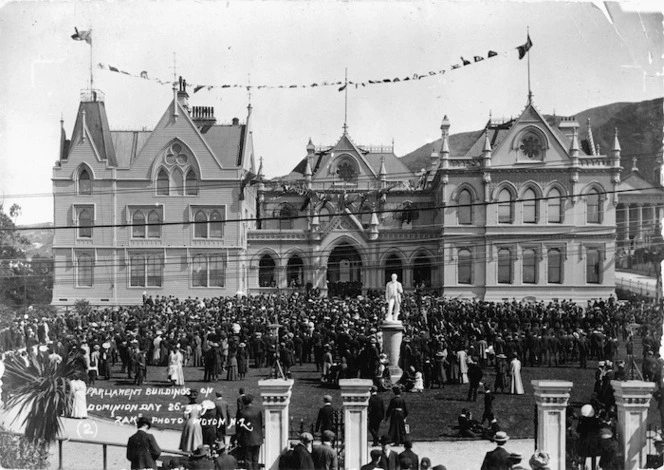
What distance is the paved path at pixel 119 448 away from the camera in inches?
543

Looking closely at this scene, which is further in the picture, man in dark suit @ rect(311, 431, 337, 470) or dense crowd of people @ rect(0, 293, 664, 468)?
dense crowd of people @ rect(0, 293, 664, 468)

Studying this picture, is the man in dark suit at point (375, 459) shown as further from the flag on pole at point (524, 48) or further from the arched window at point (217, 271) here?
the flag on pole at point (524, 48)

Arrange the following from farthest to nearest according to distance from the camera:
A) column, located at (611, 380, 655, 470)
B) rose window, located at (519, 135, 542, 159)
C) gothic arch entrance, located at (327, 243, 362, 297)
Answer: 1. gothic arch entrance, located at (327, 243, 362, 297)
2. rose window, located at (519, 135, 542, 159)
3. column, located at (611, 380, 655, 470)

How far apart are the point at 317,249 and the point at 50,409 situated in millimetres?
12639

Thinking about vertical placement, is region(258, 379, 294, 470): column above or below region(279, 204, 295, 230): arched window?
below

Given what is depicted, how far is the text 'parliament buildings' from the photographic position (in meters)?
18.8

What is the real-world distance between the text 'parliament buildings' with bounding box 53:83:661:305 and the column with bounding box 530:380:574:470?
630cm

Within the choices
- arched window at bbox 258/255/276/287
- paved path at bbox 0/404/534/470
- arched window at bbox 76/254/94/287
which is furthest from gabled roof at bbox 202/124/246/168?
paved path at bbox 0/404/534/470

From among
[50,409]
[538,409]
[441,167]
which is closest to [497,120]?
[441,167]

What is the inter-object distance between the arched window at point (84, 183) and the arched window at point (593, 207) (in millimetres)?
13363

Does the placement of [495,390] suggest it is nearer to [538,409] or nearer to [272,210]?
[538,409]

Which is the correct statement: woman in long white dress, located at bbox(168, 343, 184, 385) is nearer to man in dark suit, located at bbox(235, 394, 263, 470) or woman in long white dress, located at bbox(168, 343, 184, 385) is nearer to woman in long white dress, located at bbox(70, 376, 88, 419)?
woman in long white dress, located at bbox(70, 376, 88, 419)

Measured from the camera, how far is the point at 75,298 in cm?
1881

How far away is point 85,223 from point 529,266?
12.3 metres
